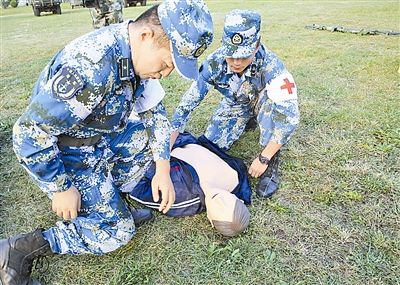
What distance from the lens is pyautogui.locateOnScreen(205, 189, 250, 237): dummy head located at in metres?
1.77

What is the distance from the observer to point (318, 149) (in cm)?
258

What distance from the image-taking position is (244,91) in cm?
245

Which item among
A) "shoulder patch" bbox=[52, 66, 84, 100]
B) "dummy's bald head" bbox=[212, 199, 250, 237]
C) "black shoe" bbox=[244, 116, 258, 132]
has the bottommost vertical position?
"black shoe" bbox=[244, 116, 258, 132]

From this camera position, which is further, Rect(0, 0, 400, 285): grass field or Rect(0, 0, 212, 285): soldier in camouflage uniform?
Rect(0, 0, 400, 285): grass field

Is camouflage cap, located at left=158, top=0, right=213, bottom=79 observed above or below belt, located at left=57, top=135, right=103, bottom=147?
above

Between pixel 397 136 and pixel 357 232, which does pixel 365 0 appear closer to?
pixel 397 136

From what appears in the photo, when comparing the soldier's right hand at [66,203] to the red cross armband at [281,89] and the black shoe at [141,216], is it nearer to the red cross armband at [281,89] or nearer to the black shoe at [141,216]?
the black shoe at [141,216]

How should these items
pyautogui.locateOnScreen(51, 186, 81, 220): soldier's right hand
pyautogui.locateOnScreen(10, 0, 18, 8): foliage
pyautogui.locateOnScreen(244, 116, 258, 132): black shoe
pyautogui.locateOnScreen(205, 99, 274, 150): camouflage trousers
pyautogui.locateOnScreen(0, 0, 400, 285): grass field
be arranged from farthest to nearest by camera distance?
pyautogui.locateOnScreen(10, 0, 18, 8): foliage < pyautogui.locateOnScreen(244, 116, 258, 132): black shoe < pyautogui.locateOnScreen(205, 99, 274, 150): camouflage trousers < pyautogui.locateOnScreen(0, 0, 400, 285): grass field < pyautogui.locateOnScreen(51, 186, 81, 220): soldier's right hand

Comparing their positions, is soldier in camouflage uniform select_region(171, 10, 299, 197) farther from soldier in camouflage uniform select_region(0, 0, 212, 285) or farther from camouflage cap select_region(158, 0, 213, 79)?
camouflage cap select_region(158, 0, 213, 79)

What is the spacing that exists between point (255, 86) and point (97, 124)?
1.15 metres

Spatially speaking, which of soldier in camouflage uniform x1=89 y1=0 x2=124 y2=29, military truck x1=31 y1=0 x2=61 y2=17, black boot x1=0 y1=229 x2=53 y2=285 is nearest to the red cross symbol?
black boot x1=0 y1=229 x2=53 y2=285

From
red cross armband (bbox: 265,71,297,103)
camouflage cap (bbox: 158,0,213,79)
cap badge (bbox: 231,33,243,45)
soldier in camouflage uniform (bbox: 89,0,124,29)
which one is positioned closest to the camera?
camouflage cap (bbox: 158,0,213,79)

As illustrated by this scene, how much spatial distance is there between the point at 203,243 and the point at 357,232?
2.37ft

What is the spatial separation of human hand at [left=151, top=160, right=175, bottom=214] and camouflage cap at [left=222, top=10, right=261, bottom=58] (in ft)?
2.41
